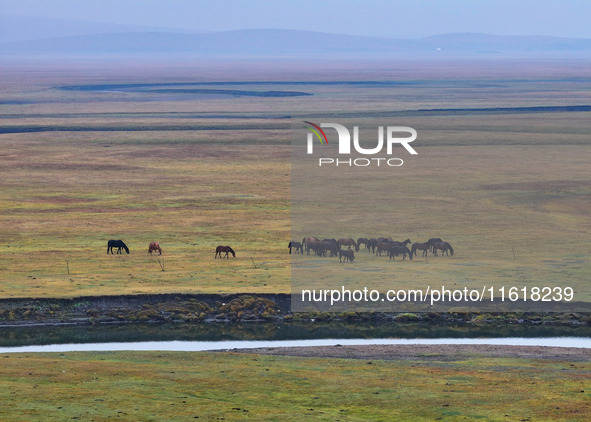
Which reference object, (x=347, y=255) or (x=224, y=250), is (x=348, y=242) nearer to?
(x=347, y=255)

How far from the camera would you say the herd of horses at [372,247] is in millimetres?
53156

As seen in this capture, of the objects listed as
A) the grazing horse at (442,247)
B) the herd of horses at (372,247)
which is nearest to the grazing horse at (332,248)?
the herd of horses at (372,247)

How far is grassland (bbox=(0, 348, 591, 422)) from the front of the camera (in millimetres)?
27953

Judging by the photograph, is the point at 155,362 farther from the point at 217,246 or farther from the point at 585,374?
the point at 217,246

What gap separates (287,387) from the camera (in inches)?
1251

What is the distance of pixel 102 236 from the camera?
60.9 m

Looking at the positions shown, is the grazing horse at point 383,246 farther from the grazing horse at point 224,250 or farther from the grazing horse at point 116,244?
the grazing horse at point 116,244

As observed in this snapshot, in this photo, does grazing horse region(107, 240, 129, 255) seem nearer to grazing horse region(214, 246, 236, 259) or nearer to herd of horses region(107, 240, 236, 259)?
herd of horses region(107, 240, 236, 259)

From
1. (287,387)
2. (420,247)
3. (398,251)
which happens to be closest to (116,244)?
(398,251)

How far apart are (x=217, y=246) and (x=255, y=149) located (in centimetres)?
6296

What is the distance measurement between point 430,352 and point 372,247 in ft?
57.2

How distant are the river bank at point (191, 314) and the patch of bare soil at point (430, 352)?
4.30 metres

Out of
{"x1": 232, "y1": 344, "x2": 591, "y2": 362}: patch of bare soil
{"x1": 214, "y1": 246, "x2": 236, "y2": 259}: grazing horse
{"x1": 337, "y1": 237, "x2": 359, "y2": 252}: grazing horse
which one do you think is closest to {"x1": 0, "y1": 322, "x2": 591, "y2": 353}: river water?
{"x1": 232, "y1": 344, "x2": 591, "y2": 362}: patch of bare soil

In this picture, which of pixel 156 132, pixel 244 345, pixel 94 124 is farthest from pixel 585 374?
pixel 94 124
